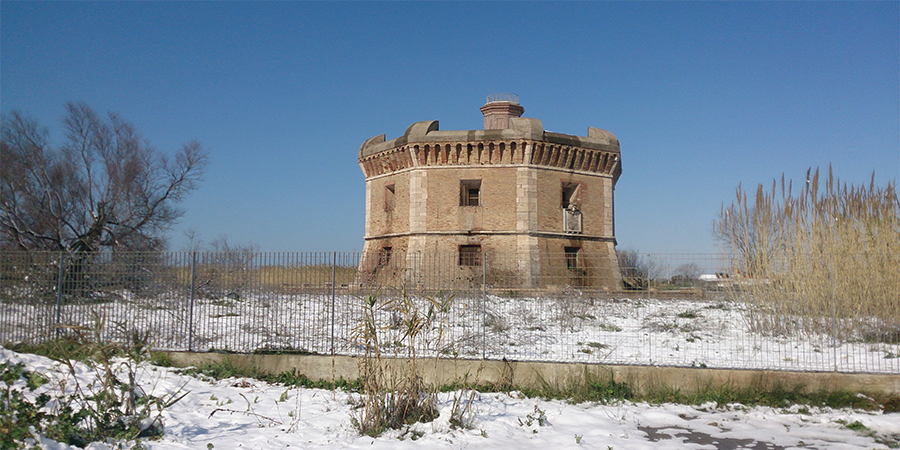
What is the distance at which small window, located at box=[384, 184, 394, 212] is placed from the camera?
76.7 ft

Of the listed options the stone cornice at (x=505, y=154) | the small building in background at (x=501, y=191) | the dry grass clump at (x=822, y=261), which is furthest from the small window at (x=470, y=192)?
the dry grass clump at (x=822, y=261)

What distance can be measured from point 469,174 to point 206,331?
1340 cm

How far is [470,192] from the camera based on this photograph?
72.7ft

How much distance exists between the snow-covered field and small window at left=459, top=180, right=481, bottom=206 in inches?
476

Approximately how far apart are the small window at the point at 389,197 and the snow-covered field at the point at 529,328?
45.2ft

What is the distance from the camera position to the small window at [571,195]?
22000 mm

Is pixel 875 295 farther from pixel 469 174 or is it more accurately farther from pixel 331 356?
pixel 469 174

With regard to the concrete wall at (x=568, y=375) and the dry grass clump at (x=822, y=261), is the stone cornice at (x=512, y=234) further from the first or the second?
the concrete wall at (x=568, y=375)

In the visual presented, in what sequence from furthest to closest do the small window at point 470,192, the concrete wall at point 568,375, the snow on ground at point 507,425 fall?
the small window at point 470,192 → the concrete wall at point 568,375 → the snow on ground at point 507,425

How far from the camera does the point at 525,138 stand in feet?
68.2

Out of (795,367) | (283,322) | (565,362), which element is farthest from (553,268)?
(283,322)

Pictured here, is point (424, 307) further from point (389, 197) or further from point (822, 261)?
point (389, 197)

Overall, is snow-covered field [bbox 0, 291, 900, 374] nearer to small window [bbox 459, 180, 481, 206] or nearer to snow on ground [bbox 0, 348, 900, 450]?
snow on ground [bbox 0, 348, 900, 450]

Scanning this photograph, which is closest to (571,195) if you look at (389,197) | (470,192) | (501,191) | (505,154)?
(501,191)
